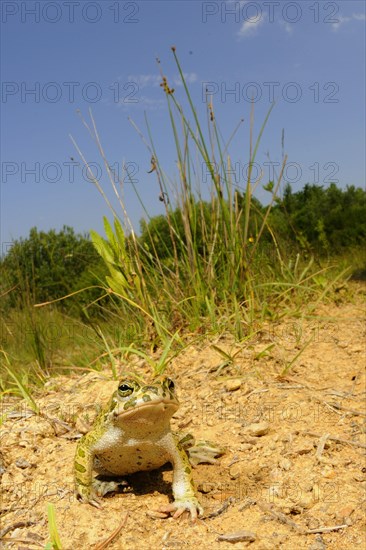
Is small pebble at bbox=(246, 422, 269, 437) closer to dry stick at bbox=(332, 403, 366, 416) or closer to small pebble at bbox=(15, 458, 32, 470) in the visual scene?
dry stick at bbox=(332, 403, 366, 416)

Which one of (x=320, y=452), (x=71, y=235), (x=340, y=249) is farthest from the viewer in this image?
(x=71, y=235)

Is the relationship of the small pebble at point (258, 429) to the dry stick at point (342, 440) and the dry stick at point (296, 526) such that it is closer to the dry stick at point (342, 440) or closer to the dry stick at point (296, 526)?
the dry stick at point (342, 440)

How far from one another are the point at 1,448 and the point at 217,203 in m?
2.69

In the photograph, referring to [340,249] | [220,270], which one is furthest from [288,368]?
[340,249]

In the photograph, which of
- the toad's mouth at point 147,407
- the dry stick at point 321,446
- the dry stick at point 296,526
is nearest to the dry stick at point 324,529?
the dry stick at point 296,526

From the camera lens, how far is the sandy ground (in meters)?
2.43

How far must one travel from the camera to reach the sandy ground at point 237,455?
2.43 m

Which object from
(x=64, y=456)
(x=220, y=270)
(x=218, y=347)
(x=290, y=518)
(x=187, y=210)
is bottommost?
(x=290, y=518)

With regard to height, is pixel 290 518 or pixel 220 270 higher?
pixel 220 270

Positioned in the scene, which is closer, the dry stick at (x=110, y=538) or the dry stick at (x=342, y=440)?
the dry stick at (x=110, y=538)

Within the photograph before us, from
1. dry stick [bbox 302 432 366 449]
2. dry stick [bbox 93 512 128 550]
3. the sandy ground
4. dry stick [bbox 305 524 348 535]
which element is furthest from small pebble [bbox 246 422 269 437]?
dry stick [bbox 93 512 128 550]

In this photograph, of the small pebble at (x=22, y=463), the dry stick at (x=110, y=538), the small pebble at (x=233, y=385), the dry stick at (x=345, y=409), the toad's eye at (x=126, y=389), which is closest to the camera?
the dry stick at (x=110, y=538)

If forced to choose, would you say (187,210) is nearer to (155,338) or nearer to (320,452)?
(155,338)

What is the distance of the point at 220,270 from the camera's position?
488 cm
